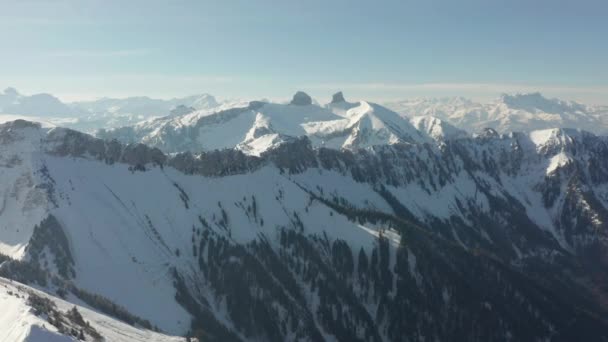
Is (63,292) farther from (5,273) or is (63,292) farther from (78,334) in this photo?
(78,334)

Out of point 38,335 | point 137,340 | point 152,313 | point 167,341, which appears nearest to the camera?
point 38,335

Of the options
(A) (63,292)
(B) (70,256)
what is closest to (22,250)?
(B) (70,256)

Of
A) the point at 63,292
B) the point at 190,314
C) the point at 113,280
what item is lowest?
the point at 190,314

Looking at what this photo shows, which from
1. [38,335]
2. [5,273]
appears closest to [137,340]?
[38,335]

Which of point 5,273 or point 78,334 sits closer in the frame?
point 78,334

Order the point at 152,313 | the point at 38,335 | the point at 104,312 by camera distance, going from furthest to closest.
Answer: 1. the point at 152,313
2. the point at 104,312
3. the point at 38,335

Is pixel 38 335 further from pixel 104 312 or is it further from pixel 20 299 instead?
pixel 104 312

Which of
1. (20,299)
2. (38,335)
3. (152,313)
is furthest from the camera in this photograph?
(152,313)

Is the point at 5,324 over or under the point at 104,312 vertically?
over

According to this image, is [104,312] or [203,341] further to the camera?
[203,341]
